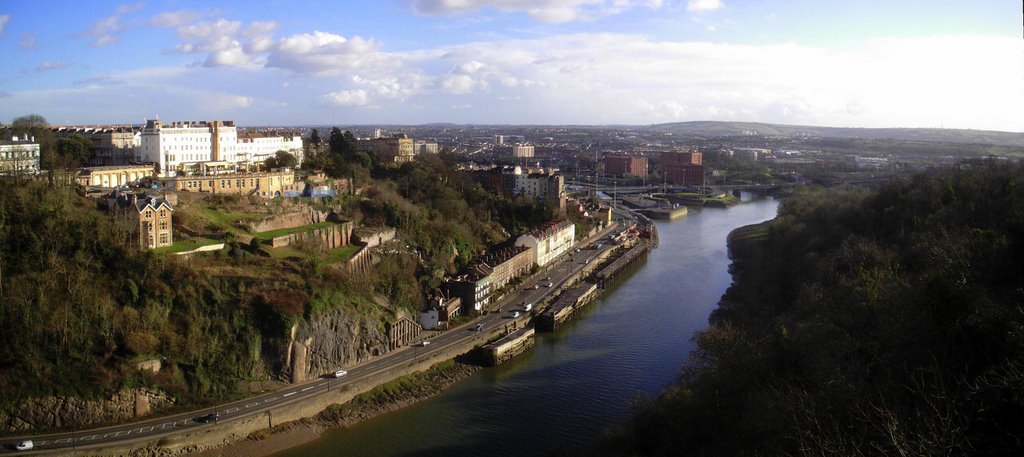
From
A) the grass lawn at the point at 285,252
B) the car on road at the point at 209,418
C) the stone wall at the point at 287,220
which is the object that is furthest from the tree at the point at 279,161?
the car on road at the point at 209,418

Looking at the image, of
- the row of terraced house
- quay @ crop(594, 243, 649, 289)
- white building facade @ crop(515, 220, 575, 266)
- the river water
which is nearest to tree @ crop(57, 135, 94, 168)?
the row of terraced house

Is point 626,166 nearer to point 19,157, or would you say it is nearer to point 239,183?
point 239,183

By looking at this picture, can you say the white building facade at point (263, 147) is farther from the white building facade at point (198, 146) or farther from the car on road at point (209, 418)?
the car on road at point (209, 418)

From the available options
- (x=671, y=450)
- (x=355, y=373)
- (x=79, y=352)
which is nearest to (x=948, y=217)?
(x=671, y=450)

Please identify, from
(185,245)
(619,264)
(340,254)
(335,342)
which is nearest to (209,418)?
(335,342)

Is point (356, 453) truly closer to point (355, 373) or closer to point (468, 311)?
point (355, 373)

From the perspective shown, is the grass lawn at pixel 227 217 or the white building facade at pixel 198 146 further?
the white building facade at pixel 198 146
